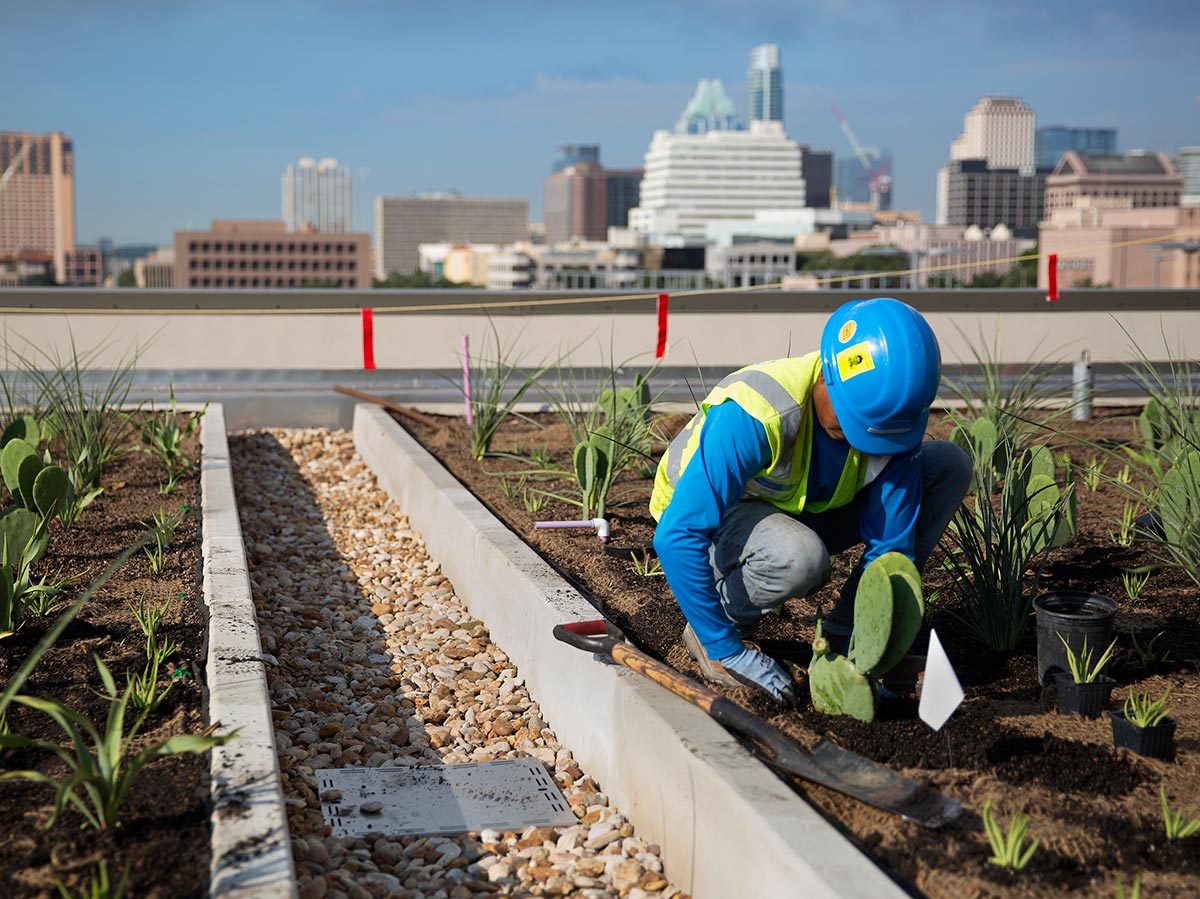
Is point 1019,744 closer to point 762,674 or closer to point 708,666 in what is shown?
point 762,674

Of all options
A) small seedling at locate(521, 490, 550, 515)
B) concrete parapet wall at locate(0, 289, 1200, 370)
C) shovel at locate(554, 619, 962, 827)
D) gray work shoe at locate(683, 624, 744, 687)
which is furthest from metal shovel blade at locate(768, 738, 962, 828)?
concrete parapet wall at locate(0, 289, 1200, 370)

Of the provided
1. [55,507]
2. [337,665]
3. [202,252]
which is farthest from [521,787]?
[202,252]

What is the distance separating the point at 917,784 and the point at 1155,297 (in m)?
11.6

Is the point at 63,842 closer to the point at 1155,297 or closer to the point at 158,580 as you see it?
the point at 158,580

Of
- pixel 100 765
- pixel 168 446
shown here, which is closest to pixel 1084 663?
pixel 100 765

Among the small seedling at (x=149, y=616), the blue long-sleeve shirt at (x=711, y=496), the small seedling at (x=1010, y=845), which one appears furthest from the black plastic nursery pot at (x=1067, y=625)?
the small seedling at (x=149, y=616)

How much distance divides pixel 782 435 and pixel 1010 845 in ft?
3.47

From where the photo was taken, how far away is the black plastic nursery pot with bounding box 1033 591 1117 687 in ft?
9.32

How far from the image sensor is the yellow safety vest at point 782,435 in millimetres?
2750

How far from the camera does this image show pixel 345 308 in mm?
10297

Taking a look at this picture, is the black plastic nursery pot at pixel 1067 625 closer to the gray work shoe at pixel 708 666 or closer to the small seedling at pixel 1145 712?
the small seedling at pixel 1145 712

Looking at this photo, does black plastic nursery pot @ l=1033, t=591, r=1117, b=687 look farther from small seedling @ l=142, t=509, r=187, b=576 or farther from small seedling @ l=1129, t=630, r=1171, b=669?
small seedling @ l=142, t=509, r=187, b=576

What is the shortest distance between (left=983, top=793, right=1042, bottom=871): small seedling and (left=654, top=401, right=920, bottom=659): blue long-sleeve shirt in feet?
2.79

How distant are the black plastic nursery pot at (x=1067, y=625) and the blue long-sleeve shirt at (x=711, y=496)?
523 millimetres
